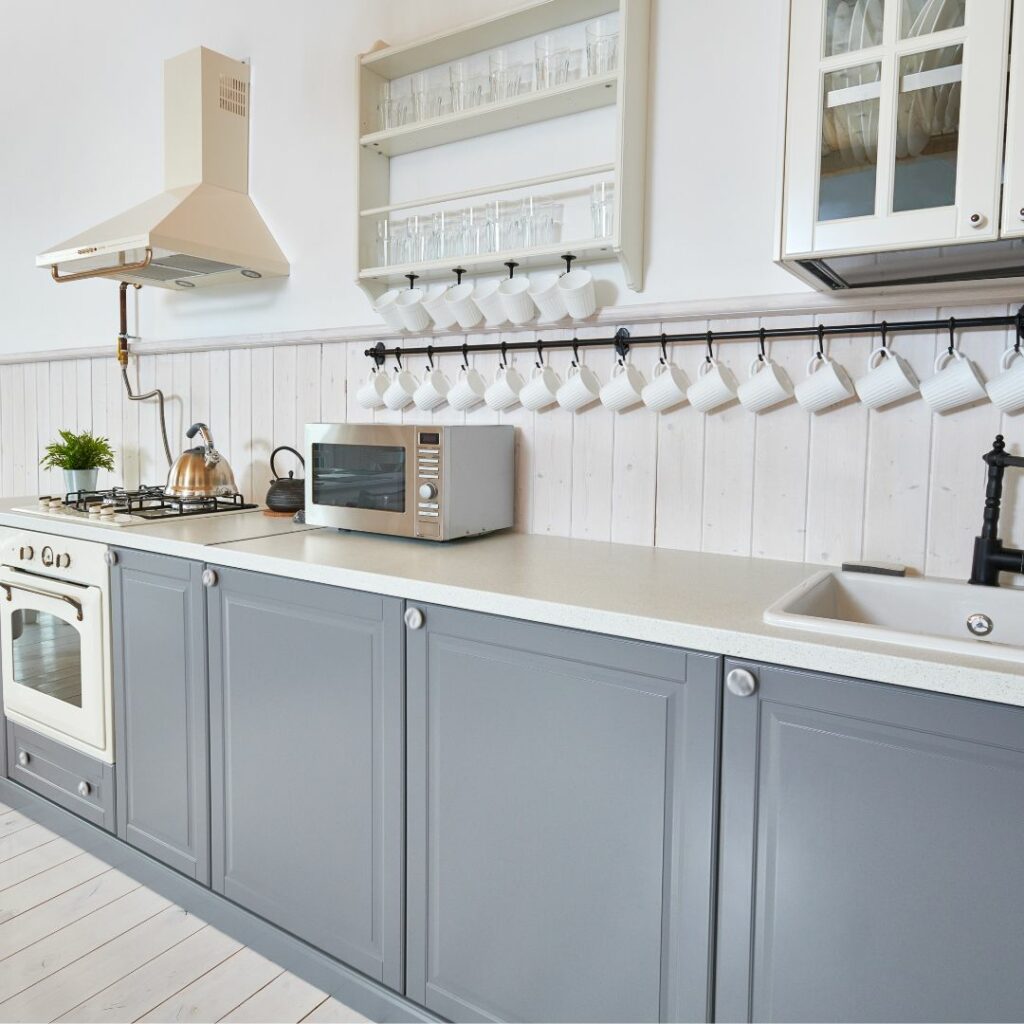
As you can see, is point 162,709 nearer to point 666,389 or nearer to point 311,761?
point 311,761

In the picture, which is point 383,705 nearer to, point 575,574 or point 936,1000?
point 575,574

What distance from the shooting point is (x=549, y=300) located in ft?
6.23

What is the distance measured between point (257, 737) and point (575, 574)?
79cm

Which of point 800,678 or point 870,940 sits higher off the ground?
point 800,678

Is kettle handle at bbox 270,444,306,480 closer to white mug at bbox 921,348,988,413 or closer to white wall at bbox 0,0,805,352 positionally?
white wall at bbox 0,0,805,352

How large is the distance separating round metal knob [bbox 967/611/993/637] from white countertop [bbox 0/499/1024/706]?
295 millimetres

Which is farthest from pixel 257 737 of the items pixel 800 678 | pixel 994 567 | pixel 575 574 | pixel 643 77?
pixel 643 77

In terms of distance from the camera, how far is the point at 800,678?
3.56 ft

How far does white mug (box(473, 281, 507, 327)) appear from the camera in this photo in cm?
197

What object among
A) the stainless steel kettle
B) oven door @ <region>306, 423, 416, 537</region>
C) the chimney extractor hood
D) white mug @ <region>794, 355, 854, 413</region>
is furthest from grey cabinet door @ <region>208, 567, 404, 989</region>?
the chimney extractor hood

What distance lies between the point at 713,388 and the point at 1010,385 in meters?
0.54

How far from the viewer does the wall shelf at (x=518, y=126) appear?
5.76 ft

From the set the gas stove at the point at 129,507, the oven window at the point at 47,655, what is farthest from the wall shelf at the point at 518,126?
the oven window at the point at 47,655

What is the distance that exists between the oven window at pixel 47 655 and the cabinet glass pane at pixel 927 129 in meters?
2.12
